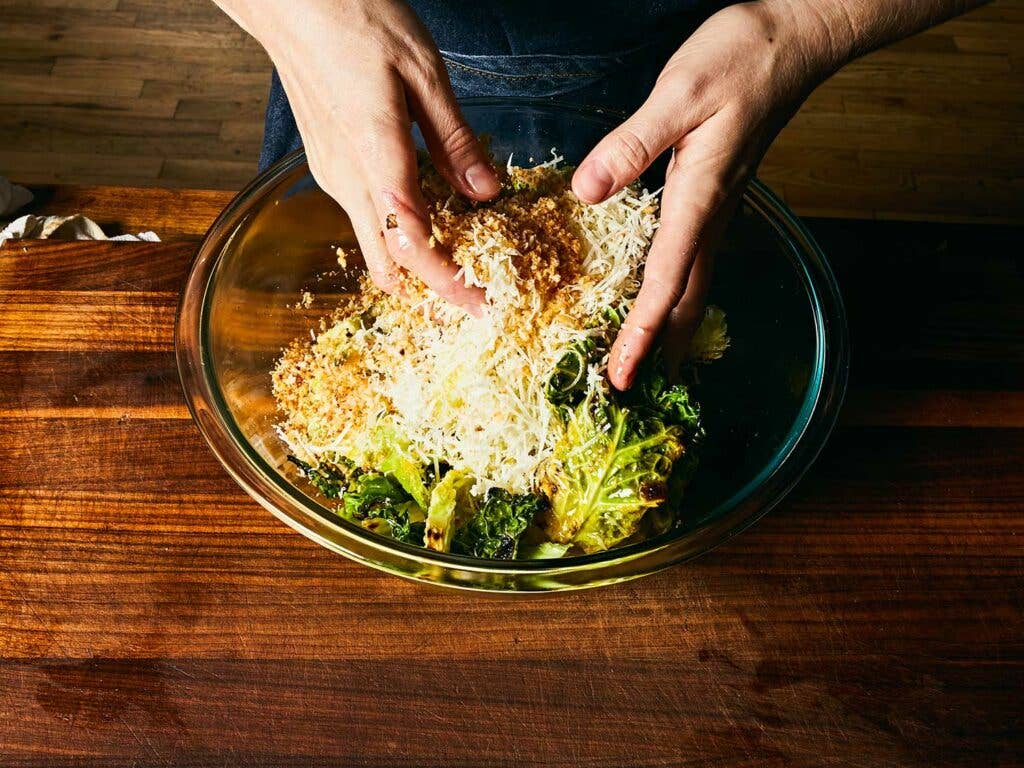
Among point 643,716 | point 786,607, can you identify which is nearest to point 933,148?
point 786,607

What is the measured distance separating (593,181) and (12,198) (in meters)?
1.26

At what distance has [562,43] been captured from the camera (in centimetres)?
145

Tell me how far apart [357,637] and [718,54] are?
874 millimetres

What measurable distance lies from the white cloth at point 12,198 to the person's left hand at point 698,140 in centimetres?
122

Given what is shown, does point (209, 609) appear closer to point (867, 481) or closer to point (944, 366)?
point (867, 481)

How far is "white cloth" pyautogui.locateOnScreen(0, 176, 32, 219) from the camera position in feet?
5.51

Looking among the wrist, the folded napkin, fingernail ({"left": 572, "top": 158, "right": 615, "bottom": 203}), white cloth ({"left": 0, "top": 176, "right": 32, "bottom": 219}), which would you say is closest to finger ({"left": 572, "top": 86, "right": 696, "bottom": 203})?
fingernail ({"left": 572, "top": 158, "right": 615, "bottom": 203})

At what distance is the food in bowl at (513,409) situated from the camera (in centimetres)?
108

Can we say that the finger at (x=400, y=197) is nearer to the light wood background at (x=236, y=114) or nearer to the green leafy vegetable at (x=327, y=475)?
the green leafy vegetable at (x=327, y=475)

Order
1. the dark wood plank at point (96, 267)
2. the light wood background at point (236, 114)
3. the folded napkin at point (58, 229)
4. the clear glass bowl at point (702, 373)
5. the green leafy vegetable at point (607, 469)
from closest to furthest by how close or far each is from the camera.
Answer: the clear glass bowl at point (702, 373) < the green leafy vegetable at point (607, 469) < the dark wood plank at point (96, 267) < the folded napkin at point (58, 229) < the light wood background at point (236, 114)

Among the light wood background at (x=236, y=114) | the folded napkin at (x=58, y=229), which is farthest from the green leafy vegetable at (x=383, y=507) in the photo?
the light wood background at (x=236, y=114)

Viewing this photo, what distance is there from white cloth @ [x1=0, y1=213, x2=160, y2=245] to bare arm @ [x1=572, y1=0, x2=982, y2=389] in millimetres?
948

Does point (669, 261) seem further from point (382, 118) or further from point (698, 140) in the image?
point (382, 118)

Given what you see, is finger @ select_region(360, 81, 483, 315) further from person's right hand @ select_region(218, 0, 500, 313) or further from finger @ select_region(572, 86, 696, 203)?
finger @ select_region(572, 86, 696, 203)
